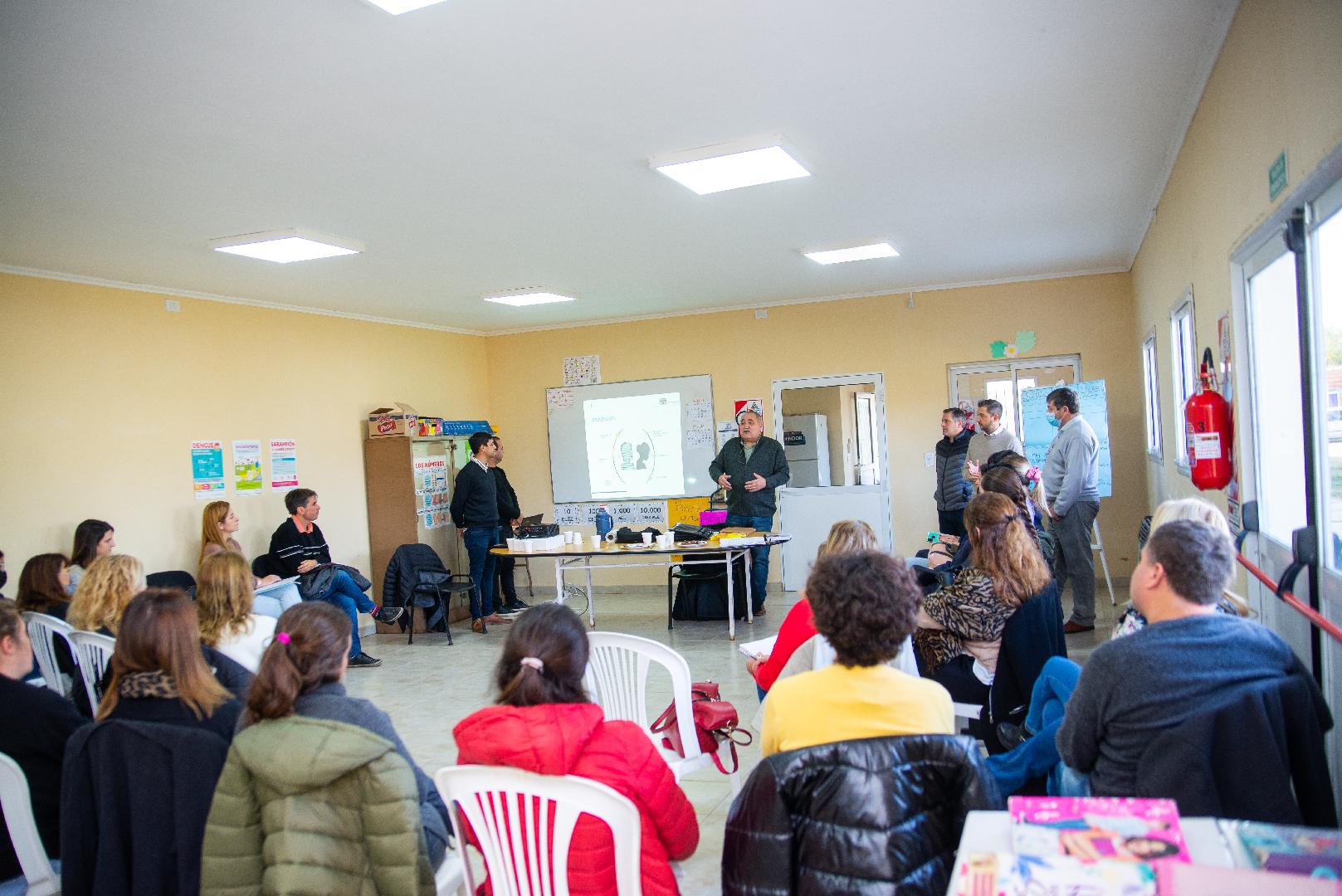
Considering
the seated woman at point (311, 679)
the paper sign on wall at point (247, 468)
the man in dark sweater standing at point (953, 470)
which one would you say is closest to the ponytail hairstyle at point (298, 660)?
the seated woman at point (311, 679)

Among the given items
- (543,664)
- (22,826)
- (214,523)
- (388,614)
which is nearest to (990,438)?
(388,614)

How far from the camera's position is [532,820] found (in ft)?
→ 5.91

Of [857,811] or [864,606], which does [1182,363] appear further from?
[857,811]

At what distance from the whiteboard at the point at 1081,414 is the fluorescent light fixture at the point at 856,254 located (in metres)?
1.80

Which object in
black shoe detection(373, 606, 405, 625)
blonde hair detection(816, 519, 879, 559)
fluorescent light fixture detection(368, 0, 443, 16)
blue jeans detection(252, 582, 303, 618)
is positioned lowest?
black shoe detection(373, 606, 405, 625)

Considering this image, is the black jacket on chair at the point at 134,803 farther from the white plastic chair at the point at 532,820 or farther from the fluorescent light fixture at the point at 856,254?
the fluorescent light fixture at the point at 856,254

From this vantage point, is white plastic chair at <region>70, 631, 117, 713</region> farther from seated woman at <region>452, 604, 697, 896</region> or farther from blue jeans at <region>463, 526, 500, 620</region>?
blue jeans at <region>463, 526, 500, 620</region>

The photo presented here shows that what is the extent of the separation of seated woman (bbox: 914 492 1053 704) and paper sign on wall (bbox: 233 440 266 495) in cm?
522

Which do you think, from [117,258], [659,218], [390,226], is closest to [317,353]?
[117,258]

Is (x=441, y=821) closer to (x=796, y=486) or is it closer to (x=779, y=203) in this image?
(x=779, y=203)

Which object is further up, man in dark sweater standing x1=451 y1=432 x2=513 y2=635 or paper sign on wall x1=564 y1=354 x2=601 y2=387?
paper sign on wall x1=564 y1=354 x2=601 y2=387

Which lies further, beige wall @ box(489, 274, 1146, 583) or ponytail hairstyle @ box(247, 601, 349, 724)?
beige wall @ box(489, 274, 1146, 583)

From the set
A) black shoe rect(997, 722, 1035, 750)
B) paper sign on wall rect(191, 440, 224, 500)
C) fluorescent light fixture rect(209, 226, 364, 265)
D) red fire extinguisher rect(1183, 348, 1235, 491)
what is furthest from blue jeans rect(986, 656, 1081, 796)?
paper sign on wall rect(191, 440, 224, 500)

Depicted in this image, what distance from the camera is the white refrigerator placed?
336 inches
